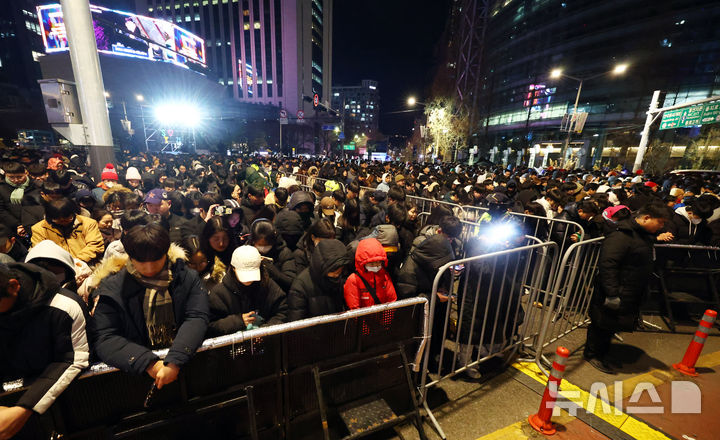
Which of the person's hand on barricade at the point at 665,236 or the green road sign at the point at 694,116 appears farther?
the green road sign at the point at 694,116

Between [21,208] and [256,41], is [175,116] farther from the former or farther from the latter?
[256,41]

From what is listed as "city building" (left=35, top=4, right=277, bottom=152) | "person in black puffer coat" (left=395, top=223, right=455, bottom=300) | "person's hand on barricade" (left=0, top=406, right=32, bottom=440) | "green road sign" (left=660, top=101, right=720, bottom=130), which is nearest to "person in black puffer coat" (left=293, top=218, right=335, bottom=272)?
"person in black puffer coat" (left=395, top=223, right=455, bottom=300)

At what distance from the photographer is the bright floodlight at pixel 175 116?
38.0m

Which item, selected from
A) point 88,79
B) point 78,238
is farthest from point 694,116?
point 88,79

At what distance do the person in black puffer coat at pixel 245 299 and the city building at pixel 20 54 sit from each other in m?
52.9

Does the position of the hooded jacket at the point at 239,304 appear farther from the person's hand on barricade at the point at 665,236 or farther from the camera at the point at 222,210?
the person's hand on barricade at the point at 665,236

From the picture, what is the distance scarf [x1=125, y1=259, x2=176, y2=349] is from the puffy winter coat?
462 cm

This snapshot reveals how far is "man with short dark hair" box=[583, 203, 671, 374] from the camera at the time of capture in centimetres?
340

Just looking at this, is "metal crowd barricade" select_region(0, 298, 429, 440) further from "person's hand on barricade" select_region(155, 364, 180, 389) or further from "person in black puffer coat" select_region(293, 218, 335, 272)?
"person in black puffer coat" select_region(293, 218, 335, 272)

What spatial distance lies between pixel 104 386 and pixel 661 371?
19.9 ft

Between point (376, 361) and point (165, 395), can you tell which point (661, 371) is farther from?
point (165, 395)

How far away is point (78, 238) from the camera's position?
3.71 metres

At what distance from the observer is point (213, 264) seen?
10.9ft

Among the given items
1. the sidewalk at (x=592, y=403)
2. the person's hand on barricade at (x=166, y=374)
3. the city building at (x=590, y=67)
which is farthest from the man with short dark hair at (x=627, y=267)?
the city building at (x=590, y=67)
